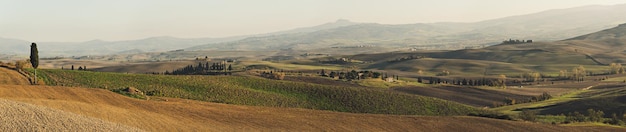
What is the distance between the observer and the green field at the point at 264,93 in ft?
264

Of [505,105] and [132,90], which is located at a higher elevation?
[132,90]

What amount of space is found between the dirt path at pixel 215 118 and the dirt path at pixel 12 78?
11.9 m

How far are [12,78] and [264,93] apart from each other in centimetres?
3745

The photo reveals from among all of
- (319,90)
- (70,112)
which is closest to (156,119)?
(70,112)

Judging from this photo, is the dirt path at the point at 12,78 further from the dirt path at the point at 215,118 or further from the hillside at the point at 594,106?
the hillside at the point at 594,106

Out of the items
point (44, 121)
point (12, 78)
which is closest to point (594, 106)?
point (44, 121)

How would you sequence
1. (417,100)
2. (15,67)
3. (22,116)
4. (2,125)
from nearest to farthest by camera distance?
(2,125)
(22,116)
(15,67)
(417,100)

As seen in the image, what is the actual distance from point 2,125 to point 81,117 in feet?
26.4

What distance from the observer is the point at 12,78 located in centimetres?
7294

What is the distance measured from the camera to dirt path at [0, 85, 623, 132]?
1836 inches

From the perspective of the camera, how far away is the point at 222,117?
54.6m

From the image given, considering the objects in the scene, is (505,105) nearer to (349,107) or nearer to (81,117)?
(349,107)

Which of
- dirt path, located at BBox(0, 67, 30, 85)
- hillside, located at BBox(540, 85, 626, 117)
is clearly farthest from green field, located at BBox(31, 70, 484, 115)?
hillside, located at BBox(540, 85, 626, 117)

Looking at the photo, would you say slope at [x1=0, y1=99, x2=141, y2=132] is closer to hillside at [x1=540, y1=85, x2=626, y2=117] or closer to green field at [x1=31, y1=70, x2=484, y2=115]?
green field at [x1=31, y1=70, x2=484, y2=115]
